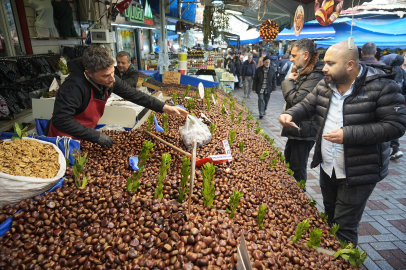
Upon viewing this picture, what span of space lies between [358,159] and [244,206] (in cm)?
103

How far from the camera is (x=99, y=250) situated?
54.9 inches

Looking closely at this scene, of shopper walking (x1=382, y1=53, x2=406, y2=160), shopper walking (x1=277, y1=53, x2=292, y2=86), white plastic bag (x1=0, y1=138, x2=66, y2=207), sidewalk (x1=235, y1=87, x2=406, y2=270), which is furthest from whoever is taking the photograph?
shopper walking (x1=277, y1=53, x2=292, y2=86)

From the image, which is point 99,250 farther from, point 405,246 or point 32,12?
point 32,12

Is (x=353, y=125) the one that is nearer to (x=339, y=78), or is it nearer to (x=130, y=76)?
(x=339, y=78)

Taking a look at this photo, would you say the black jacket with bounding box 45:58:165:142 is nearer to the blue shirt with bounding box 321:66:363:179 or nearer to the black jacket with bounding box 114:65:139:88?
the blue shirt with bounding box 321:66:363:179

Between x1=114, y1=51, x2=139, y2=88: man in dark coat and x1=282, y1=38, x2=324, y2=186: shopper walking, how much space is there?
2.83m

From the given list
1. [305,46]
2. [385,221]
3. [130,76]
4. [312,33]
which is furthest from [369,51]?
[312,33]

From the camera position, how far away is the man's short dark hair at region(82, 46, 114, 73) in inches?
86.8

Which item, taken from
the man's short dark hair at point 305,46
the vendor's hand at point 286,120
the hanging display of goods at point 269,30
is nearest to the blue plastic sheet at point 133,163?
the vendor's hand at point 286,120

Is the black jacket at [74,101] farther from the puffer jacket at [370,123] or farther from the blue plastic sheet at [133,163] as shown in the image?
the puffer jacket at [370,123]

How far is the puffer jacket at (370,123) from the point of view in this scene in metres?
1.92

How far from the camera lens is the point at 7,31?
4938mm

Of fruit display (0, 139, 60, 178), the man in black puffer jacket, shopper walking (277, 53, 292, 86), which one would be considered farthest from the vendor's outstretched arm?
shopper walking (277, 53, 292, 86)

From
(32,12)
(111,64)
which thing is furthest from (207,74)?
(111,64)
